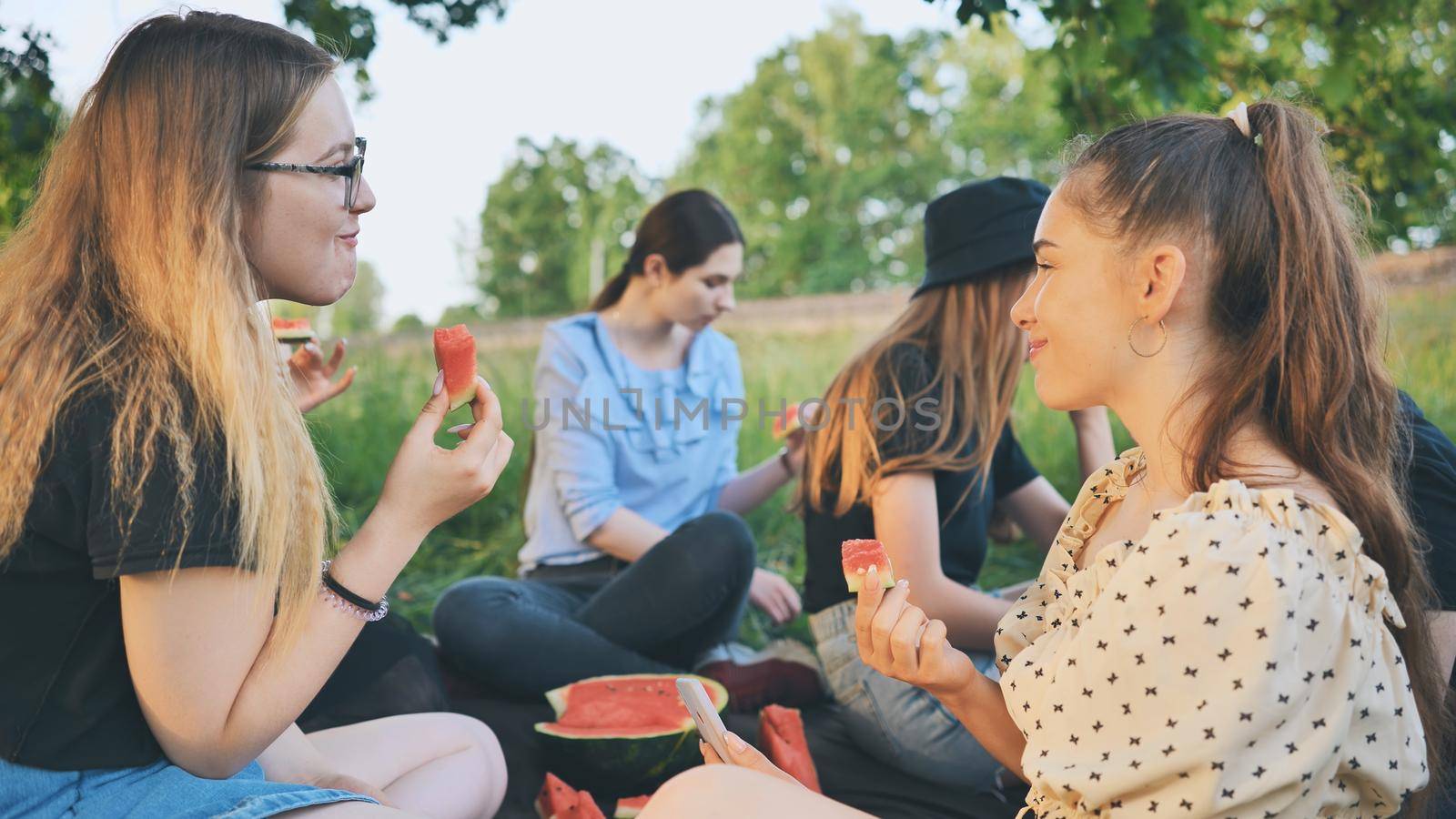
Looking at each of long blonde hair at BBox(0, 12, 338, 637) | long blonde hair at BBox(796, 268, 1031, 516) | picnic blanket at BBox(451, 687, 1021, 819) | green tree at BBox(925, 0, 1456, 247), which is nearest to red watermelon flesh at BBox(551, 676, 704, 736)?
picnic blanket at BBox(451, 687, 1021, 819)

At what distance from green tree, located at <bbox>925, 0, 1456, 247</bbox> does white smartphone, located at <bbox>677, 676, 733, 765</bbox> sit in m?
2.67

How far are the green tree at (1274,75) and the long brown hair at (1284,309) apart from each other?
210cm

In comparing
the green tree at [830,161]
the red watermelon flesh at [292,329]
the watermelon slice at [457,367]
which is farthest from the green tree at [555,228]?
the watermelon slice at [457,367]

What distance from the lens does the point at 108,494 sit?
1668 millimetres

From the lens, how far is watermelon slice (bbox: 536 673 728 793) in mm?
3209

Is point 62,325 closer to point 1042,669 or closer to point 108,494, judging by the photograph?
point 108,494

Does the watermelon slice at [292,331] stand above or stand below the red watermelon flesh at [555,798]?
above

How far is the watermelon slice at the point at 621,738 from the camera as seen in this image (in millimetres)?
3209

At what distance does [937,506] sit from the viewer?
3248 mm

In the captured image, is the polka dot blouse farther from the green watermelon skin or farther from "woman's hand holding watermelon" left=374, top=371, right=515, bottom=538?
the green watermelon skin

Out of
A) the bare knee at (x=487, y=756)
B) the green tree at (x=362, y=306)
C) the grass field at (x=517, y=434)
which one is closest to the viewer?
the bare knee at (x=487, y=756)

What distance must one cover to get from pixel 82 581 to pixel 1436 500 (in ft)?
8.42

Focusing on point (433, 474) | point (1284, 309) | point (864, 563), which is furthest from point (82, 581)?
point (1284, 309)

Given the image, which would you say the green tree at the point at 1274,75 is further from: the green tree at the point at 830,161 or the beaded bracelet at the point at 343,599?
the green tree at the point at 830,161
